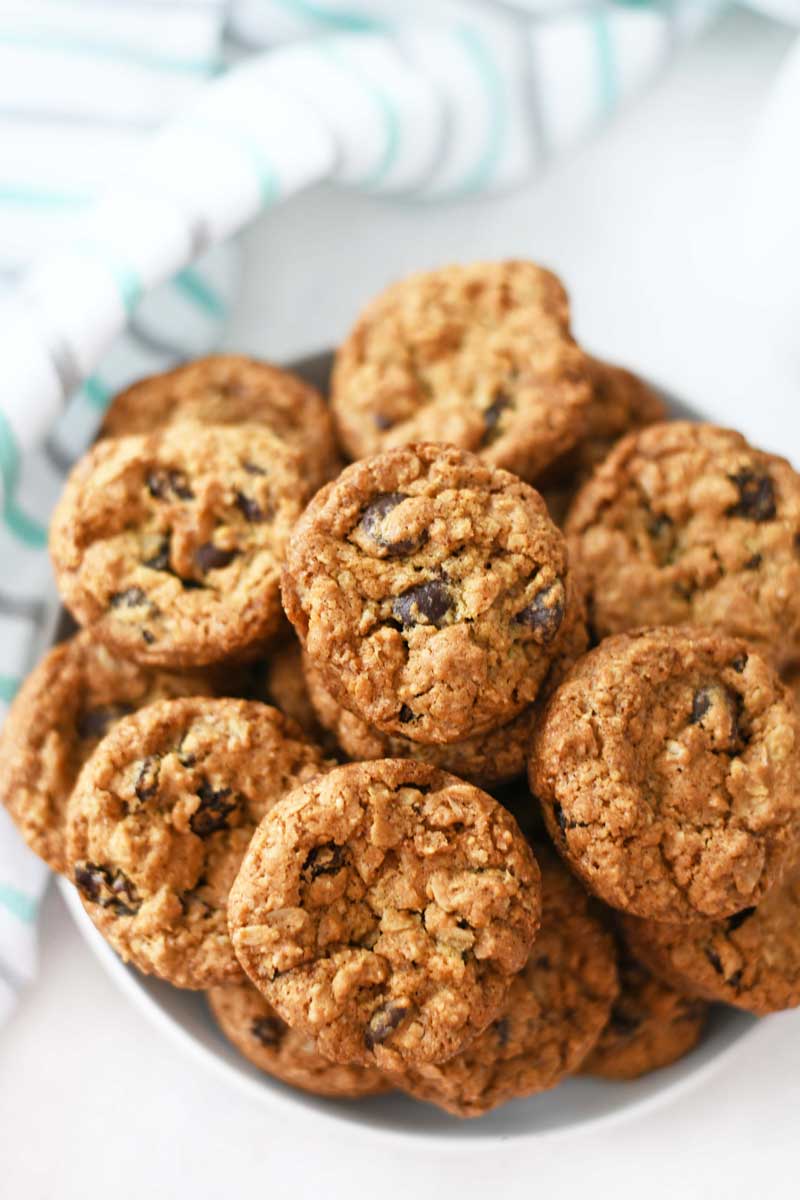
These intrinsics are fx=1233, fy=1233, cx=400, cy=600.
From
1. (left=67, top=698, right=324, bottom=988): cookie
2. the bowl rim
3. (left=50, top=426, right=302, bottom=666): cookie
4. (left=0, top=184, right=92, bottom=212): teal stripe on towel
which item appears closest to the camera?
(left=67, top=698, right=324, bottom=988): cookie

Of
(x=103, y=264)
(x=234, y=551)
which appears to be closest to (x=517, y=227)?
(x=103, y=264)

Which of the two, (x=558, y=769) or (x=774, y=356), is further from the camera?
(x=774, y=356)

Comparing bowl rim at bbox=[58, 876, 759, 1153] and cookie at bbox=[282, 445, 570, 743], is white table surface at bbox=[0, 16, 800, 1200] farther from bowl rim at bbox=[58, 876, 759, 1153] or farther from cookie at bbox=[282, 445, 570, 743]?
cookie at bbox=[282, 445, 570, 743]

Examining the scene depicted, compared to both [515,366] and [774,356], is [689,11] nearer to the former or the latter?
[774,356]

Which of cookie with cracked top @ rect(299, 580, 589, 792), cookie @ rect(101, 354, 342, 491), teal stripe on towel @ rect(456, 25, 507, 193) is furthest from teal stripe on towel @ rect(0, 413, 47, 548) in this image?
teal stripe on towel @ rect(456, 25, 507, 193)

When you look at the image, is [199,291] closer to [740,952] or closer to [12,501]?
[12,501]

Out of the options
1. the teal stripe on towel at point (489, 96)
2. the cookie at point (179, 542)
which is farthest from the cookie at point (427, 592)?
the teal stripe on towel at point (489, 96)
